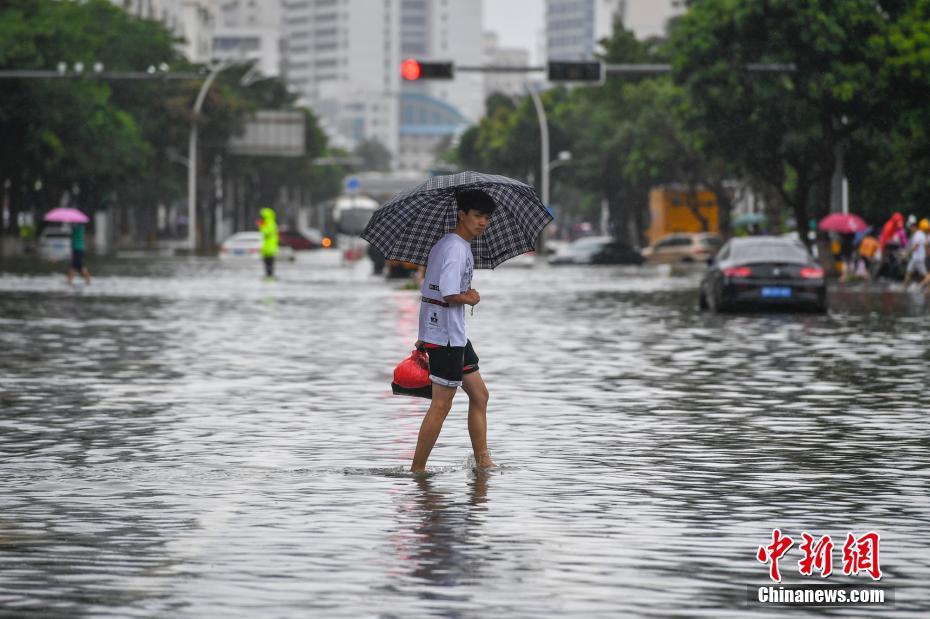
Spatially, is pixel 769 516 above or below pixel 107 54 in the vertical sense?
below

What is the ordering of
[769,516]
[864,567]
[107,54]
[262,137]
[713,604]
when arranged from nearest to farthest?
[713,604] < [864,567] < [769,516] < [107,54] < [262,137]

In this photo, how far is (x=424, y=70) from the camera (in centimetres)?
4328

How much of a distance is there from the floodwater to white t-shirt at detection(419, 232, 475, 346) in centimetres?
82

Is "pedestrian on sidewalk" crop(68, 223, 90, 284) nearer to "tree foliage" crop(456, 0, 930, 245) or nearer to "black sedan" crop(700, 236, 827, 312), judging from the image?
"tree foliage" crop(456, 0, 930, 245)

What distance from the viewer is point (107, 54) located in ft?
307

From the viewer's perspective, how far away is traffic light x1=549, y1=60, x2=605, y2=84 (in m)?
44.7

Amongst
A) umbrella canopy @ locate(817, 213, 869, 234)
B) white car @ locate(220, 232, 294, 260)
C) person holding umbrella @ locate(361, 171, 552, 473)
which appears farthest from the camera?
white car @ locate(220, 232, 294, 260)

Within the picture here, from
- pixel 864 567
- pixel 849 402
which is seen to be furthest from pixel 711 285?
pixel 864 567

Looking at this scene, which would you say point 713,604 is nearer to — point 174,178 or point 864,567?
point 864,567

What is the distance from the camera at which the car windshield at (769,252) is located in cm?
3319

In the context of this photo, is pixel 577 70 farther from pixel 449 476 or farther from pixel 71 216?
pixel 449 476

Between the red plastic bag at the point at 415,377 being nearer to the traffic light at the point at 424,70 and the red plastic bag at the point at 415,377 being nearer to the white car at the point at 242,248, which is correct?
the traffic light at the point at 424,70

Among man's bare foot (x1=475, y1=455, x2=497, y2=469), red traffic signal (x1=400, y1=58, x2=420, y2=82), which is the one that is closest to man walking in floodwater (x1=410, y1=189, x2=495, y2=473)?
man's bare foot (x1=475, y1=455, x2=497, y2=469)

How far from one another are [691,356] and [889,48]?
2937cm
